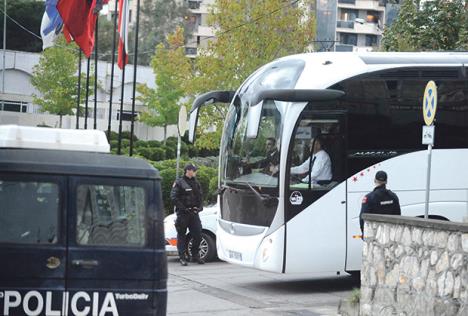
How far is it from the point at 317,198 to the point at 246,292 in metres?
1.92

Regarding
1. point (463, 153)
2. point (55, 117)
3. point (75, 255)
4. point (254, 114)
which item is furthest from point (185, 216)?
point (55, 117)

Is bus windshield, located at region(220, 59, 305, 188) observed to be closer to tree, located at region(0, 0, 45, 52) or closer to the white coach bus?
the white coach bus

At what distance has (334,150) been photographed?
15.3 m

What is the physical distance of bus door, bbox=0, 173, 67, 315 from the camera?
8.36m

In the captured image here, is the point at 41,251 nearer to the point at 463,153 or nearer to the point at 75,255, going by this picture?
the point at 75,255

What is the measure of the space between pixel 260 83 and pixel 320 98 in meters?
1.26

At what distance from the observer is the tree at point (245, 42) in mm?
37219

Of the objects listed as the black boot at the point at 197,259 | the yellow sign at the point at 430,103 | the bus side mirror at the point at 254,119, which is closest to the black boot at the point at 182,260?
the black boot at the point at 197,259

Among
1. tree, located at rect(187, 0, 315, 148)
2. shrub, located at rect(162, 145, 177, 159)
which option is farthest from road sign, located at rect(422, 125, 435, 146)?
shrub, located at rect(162, 145, 177, 159)

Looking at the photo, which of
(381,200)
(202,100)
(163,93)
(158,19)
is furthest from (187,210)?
(158,19)

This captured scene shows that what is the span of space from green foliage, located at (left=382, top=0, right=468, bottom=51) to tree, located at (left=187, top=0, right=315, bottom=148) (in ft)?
39.0

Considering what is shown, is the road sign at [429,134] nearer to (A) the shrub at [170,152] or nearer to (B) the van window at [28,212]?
(B) the van window at [28,212]

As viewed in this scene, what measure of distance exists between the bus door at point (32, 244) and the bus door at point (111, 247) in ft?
0.36

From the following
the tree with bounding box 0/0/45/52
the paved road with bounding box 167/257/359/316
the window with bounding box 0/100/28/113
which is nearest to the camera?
the paved road with bounding box 167/257/359/316
